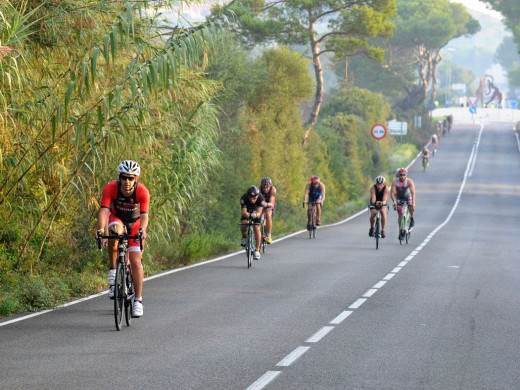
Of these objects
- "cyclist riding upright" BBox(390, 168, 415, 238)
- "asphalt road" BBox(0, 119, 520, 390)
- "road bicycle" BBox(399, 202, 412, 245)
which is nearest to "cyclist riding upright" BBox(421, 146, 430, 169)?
"road bicycle" BBox(399, 202, 412, 245)

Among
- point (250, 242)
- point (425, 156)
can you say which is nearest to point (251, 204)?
point (250, 242)

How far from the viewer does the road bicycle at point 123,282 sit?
1109 cm

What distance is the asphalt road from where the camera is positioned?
8.58 m

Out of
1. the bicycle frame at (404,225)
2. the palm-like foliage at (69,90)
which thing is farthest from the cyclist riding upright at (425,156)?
the palm-like foliage at (69,90)

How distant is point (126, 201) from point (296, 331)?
2408mm

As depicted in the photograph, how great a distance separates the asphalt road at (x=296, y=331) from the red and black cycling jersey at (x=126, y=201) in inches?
50.3

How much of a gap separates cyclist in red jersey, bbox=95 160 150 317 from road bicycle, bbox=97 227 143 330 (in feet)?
0.22

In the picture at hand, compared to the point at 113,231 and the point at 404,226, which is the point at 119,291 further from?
the point at 404,226

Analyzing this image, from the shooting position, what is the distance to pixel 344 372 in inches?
347

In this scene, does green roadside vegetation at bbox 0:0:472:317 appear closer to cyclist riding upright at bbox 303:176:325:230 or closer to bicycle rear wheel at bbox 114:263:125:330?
bicycle rear wheel at bbox 114:263:125:330

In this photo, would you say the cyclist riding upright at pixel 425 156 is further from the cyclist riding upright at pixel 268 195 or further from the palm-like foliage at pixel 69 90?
the palm-like foliage at pixel 69 90

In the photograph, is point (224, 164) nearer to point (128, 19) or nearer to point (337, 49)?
point (128, 19)

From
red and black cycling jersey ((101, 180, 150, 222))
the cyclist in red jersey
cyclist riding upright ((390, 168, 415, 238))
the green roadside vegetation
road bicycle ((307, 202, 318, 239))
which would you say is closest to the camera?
the cyclist in red jersey

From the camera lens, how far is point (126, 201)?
37.7 ft
